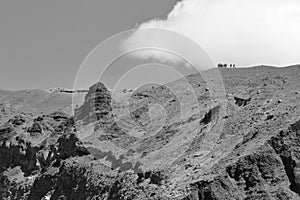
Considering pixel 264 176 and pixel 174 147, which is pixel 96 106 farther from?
pixel 264 176

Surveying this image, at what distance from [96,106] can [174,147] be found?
1792cm

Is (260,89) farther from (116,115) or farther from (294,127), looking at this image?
(116,115)

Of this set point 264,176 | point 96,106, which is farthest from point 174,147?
point 96,106

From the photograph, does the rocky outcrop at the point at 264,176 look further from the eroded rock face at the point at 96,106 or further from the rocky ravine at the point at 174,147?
the eroded rock face at the point at 96,106

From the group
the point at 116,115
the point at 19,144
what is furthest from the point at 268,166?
the point at 19,144

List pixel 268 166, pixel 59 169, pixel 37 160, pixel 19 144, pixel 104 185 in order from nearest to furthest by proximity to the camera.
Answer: pixel 268 166 → pixel 104 185 → pixel 59 169 → pixel 37 160 → pixel 19 144

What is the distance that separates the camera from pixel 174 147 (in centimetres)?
3425

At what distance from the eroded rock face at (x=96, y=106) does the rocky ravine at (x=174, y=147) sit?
11 centimetres

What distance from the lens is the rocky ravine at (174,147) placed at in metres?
25.8

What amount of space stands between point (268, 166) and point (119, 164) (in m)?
13.3

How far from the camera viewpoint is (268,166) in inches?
1018

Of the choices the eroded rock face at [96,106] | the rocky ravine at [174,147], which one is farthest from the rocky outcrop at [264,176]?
the eroded rock face at [96,106]

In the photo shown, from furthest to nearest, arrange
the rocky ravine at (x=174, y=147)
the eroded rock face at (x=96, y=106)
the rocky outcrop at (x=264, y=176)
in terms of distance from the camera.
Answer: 1. the eroded rock face at (x=96, y=106)
2. the rocky ravine at (x=174, y=147)
3. the rocky outcrop at (x=264, y=176)

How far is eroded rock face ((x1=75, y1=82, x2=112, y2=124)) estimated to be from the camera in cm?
4866
